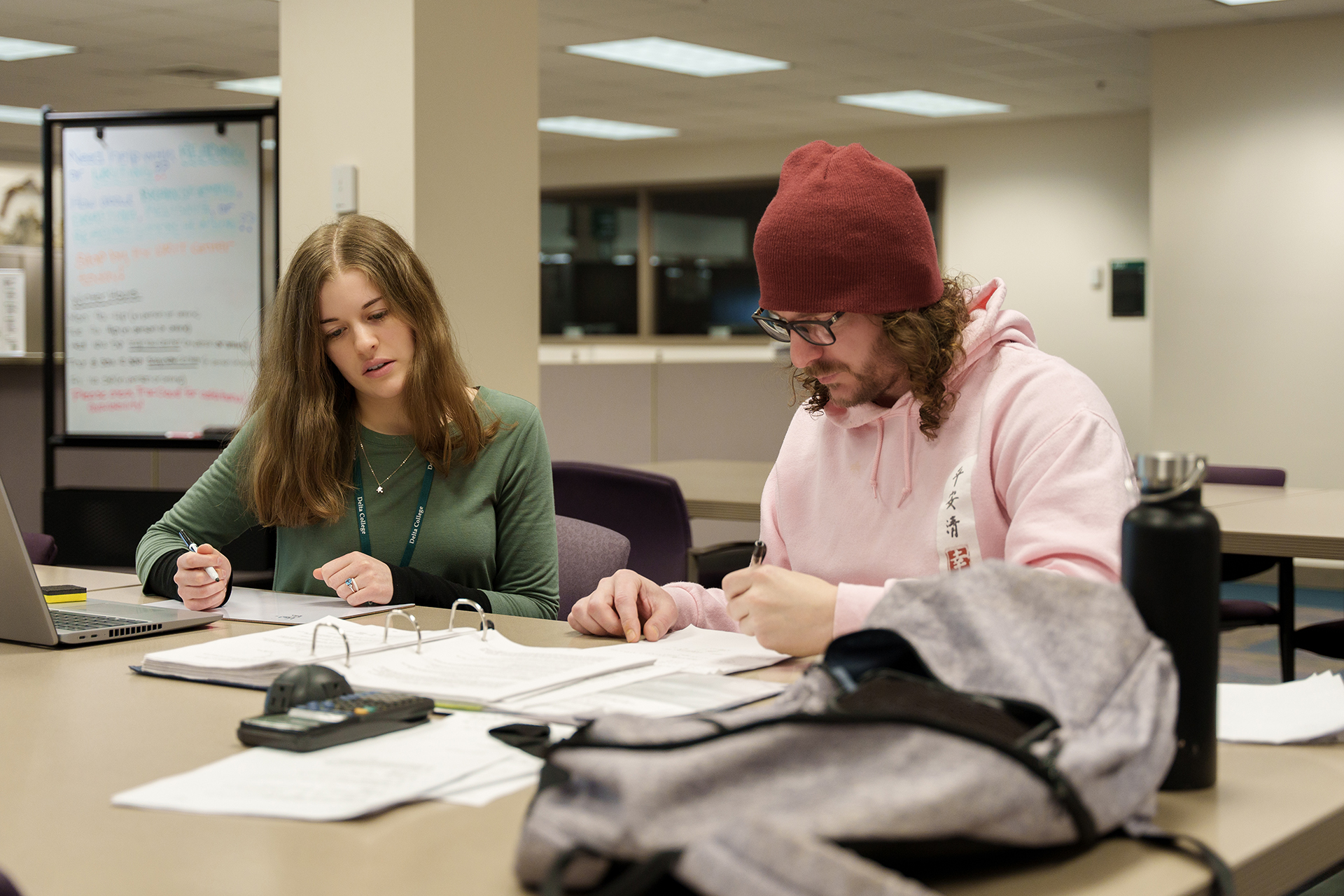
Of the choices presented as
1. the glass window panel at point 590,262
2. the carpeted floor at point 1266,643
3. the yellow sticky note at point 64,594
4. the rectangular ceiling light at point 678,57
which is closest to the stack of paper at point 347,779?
the yellow sticky note at point 64,594

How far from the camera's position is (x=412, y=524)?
79.9 inches

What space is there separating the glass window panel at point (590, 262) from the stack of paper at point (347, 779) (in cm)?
1021

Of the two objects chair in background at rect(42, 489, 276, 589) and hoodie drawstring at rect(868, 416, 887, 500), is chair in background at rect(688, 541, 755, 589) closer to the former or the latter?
chair in background at rect(42, 489, 276, 589)

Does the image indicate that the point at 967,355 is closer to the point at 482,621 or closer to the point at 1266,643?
the point at 482,621

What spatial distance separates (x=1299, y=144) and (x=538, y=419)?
18.8ft

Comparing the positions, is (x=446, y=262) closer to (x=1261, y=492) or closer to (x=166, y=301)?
(x=166, y=301)

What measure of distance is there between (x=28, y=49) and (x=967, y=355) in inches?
283

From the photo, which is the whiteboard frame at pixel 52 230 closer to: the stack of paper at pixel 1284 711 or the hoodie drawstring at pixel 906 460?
the hoodie drawstring at pixel 906 460

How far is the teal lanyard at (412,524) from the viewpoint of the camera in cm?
201

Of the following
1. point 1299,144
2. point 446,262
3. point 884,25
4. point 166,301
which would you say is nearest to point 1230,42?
point 1299,144

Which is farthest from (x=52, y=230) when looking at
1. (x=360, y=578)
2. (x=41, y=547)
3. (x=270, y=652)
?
(x=270, y=652)

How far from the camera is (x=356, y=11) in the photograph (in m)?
3.56

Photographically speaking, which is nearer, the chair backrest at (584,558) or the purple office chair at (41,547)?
the chair backrest at (584,558)

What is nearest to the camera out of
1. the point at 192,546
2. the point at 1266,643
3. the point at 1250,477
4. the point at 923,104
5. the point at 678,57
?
the point at 192,546
